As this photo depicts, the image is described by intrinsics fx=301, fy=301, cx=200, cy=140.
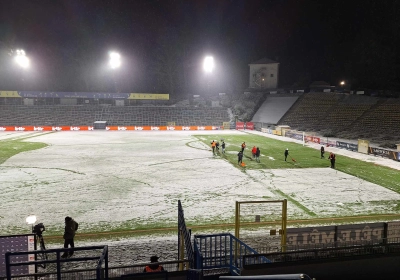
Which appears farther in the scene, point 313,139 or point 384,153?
point 313,139

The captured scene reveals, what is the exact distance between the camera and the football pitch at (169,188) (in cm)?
1508

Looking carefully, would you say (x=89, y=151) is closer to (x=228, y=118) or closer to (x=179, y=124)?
(x=179, y=124)

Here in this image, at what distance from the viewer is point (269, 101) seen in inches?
3204

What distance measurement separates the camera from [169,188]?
20422 mm

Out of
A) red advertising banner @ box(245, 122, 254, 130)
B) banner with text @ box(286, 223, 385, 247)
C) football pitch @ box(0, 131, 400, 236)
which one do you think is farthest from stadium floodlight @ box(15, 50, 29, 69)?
banner with text @ box(286, 223, 385, 247)

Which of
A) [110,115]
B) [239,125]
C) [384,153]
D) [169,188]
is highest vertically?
[110,115]

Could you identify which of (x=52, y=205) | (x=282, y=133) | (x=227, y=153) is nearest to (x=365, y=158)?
(x=227, y=153)

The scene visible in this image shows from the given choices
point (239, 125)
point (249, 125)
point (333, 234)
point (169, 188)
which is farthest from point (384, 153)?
point (239, 125)

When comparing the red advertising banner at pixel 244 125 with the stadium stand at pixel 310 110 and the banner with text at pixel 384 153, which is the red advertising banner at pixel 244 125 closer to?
the stadium stand at pixel 310 110

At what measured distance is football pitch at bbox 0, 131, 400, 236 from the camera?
49.5 ft

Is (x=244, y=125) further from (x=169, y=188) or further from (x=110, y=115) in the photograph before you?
(x=169, y=188)

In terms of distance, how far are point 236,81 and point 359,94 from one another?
3971 centimetres

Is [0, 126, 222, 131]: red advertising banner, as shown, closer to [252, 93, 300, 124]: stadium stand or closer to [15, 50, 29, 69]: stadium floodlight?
[252, 93, 300, 124]: stadium stand

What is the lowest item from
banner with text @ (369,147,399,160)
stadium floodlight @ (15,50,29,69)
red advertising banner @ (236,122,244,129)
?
banner with text @ (369,147,399,160)
